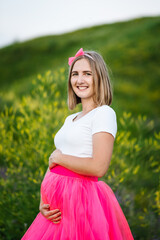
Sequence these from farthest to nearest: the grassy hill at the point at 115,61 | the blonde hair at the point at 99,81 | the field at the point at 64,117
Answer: the grassy hill at the point at 115,61
the field at the point at 64,117
the blonde hair at the point at 99,81

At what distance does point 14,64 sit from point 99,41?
22.5 ft

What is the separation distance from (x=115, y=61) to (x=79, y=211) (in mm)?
13683

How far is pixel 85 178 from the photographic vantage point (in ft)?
5.62

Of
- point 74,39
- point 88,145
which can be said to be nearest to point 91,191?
point 88,145

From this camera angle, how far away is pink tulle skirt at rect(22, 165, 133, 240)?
156cm

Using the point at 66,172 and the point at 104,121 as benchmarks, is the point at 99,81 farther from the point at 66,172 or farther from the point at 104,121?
the point at 66,172

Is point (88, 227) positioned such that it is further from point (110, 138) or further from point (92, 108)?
point (92, 108)

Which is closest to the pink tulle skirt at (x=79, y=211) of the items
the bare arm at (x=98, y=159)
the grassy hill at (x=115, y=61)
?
the bare arm at (x=98, y=159)

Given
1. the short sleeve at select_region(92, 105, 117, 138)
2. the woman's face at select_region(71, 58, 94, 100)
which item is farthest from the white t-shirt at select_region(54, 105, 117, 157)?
the woman's face at select_region(71, 58, 94, 100)

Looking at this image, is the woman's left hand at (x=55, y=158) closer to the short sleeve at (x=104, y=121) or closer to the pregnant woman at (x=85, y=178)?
the pregnant woman at (x=85, y=178)

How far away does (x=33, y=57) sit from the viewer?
20.0 meters

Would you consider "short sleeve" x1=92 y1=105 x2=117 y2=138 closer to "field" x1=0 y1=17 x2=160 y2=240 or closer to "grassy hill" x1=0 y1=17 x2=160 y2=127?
"field" x1=0 y1=17 x2=160 y2=240

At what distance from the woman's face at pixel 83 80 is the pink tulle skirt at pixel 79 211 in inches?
23.8

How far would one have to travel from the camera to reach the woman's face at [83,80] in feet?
6.24
